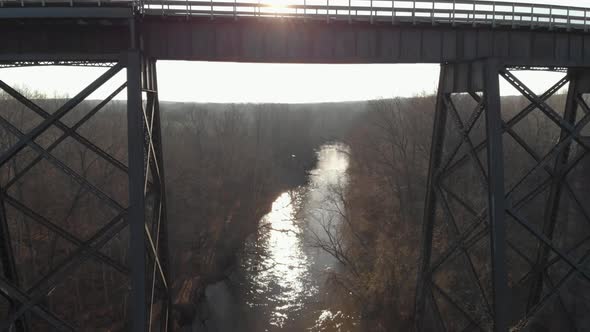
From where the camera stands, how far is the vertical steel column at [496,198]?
24.8 ft

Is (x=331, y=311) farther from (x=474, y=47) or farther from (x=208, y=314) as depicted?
(x=474, y=47)

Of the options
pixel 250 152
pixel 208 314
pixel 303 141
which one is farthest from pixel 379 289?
pixel 303 141

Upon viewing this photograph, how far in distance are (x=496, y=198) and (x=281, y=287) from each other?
41.3 feet

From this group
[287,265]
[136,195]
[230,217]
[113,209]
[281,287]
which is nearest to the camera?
[136,195]

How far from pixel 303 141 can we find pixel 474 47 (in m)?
58.6

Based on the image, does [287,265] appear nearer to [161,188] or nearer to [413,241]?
[413,241]

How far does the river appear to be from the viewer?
50.7 ft

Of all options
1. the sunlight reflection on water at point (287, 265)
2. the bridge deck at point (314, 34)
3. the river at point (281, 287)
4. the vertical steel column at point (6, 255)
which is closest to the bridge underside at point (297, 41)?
the bridge deck at point (314, 34)

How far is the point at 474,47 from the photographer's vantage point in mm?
8633

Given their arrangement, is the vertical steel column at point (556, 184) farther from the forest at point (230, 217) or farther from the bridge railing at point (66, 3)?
the bridge railing at point (66, 3)

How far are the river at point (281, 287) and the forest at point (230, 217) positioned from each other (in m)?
0.65

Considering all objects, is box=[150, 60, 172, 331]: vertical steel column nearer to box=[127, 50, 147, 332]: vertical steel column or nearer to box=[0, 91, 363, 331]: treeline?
box=[127, 50, 147, 332]: vertical steel column

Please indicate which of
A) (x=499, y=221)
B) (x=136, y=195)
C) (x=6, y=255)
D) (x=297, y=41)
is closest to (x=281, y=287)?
(x=6, y=255)

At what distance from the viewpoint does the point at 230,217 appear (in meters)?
28.0
